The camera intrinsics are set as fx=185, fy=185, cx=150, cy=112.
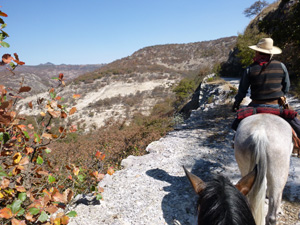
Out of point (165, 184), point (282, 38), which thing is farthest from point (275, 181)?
point (282, 38)

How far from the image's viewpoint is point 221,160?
4.89 metres

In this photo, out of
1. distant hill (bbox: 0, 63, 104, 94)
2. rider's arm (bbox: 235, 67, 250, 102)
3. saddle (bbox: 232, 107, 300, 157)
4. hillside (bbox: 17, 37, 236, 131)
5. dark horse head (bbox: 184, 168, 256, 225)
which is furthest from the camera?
hillside (bbox: 17, 37, 236, 131)

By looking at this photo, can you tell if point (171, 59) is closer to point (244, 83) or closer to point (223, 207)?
point (244, 83)

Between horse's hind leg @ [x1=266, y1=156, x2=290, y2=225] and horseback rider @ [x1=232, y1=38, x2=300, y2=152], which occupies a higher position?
horseback rider @ [x1=232, y1=38, x2=300, y2=152]

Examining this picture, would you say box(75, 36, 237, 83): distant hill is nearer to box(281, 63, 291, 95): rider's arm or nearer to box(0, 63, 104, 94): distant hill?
box(0, 63, 104, 94): distant hill

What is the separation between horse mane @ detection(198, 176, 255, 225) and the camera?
3.64 ft

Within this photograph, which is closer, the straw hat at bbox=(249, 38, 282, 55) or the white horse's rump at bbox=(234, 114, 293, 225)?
the white horse's rump at bbox=(234, 114, 293, 225)

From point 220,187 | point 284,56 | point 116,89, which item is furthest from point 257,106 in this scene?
point 116,89

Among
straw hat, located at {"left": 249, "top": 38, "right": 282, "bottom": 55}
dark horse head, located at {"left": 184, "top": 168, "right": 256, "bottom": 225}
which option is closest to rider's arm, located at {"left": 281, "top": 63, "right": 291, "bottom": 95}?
straw hat, located at {"left": 249, "top": 38, "right": 282, "bottom": 55}

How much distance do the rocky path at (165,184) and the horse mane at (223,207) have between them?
1.51m

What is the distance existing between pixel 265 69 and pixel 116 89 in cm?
2650

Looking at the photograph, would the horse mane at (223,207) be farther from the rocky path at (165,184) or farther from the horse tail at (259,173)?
the rocky path at (165,184)

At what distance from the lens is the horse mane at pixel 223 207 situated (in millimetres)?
1109

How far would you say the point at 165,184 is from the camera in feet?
13.2
